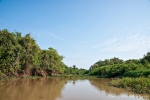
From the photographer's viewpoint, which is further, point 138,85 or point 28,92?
point 138,85

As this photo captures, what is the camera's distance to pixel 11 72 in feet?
68.5

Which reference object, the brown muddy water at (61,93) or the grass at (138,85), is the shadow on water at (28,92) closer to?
the brown muddy water at (61,93)

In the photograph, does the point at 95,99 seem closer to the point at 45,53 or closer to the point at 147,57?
the point at 45,53

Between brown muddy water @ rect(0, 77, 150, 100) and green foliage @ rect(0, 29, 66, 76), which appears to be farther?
green foliage @ rect(0, 29, 66, 76)

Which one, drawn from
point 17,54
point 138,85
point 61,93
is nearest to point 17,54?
point 17,54

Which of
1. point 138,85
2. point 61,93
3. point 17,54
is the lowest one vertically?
point 61,93

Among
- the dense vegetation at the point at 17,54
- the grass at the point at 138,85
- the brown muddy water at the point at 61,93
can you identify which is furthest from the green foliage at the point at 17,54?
the grass at the point at 138,85

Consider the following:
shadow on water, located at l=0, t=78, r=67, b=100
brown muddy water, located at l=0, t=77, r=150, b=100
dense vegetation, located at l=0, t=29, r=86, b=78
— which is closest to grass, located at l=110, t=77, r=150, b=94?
brown muddy water, located at l=0, t=77, r=150, b=100

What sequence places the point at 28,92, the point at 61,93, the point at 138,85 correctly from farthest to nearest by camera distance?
the point at 138,85
the point at 61,93
the point at 28,92

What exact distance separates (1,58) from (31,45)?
16.0 ft

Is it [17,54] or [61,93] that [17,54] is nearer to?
[17,54]

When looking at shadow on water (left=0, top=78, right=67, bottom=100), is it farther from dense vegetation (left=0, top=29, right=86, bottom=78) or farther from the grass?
dense vegetation (left=0, top=29, right=86, bottom=78)

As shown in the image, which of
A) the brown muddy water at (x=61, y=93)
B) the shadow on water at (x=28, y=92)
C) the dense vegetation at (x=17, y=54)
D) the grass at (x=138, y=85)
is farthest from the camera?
the dense vegetation at (x=17, y=54)

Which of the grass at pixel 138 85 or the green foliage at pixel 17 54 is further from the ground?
the green foliage at pixel 17 54
